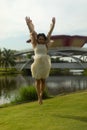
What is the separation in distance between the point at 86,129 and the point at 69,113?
45.9 inches

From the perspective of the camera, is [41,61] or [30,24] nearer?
[41,61]

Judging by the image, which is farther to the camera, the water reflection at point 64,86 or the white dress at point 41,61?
the water reflection at point 64,86

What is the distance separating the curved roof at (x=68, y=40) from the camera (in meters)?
90.4

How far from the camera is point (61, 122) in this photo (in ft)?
15.2

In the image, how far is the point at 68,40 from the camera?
92.9 m

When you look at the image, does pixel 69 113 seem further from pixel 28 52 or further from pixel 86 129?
pixel 28 52

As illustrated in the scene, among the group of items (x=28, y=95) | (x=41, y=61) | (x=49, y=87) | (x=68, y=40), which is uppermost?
(x=41, y=61)

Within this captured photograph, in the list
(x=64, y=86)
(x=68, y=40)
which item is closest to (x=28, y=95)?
(x=64, y=86)

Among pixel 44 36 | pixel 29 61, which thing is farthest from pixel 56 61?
pixel 44 36

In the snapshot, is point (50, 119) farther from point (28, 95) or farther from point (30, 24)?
point (28, 95)

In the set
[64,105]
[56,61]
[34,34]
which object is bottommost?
[56,61]

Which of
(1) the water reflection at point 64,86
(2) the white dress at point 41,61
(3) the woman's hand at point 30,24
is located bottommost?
(1) the water reflection at point 64,86

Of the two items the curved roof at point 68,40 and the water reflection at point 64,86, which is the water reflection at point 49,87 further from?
the curved roof at point 68,40

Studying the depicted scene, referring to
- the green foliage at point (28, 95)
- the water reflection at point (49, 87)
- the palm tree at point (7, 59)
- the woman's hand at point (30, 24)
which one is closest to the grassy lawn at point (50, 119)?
the woman's hand at point (30, 24)
